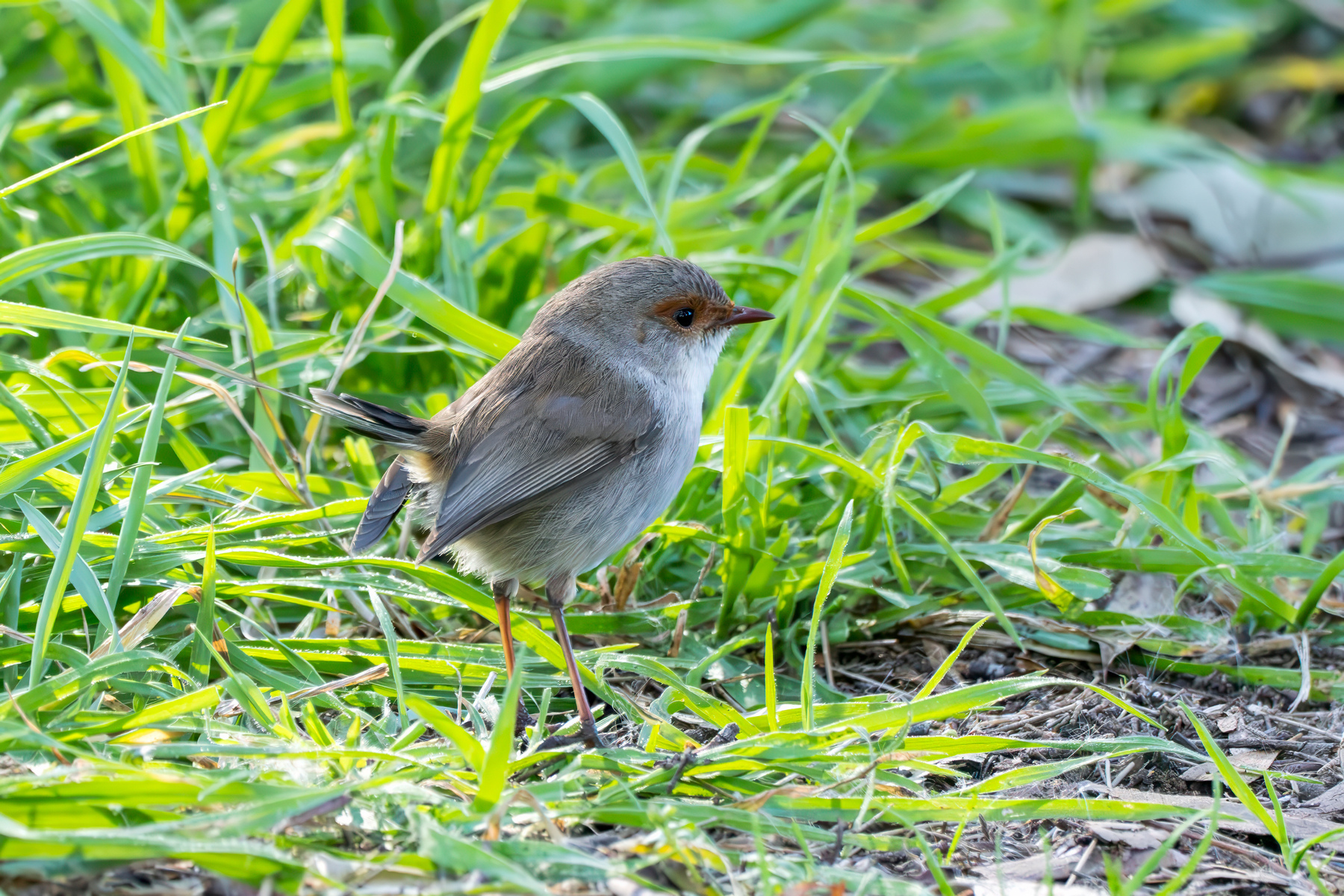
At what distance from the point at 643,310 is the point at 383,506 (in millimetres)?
998

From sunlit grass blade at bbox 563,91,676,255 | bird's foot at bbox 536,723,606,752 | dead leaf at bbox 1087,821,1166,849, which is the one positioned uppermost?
sunlit grass blade at bbox 563,91,676,255

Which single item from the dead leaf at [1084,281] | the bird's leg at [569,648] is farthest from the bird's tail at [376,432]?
the dead leaf at [1084,281]

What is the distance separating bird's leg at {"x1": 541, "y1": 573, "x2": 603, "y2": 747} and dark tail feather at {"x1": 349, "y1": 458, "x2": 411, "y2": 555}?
1.56ft

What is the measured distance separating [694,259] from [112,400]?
2346 mm

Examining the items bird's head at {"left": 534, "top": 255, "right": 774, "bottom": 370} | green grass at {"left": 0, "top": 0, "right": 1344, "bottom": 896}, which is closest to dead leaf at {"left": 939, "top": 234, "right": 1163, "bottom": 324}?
green grass at {"left": 0, "top": 0, "right": 1344, "bottom": 896}

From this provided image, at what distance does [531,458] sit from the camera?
3.26 meters

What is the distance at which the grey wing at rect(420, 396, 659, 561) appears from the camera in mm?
3152

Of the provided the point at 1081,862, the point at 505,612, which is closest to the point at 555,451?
the point at 505,612

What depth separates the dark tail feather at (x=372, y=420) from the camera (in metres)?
3.20

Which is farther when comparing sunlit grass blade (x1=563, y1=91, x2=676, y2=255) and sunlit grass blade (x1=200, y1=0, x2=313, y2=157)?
sunlit grass blade (x1=200, y1=0, x2=313, y2=157)

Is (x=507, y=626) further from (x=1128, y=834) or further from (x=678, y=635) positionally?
(x=1128, y=834)

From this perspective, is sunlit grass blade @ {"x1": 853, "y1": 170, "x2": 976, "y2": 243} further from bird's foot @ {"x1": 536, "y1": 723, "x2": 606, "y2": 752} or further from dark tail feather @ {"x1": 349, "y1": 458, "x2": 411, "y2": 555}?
bird's foot @ {"x1": 536, "y1": 723, "x2": 606, "y2": 752}

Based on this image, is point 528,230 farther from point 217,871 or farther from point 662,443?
point 217,871

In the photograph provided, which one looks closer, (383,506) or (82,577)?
(82,577)
